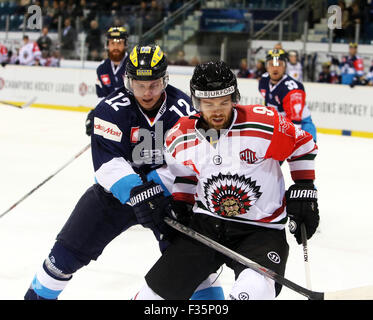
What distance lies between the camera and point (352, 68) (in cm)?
965

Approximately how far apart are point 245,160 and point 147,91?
1.75ft

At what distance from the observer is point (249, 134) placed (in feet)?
7.14

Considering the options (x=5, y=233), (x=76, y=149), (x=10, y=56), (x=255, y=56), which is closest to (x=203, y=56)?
(x=255, y=56)

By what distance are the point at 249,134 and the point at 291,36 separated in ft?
30.7

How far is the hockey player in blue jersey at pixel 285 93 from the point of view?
4.52 m

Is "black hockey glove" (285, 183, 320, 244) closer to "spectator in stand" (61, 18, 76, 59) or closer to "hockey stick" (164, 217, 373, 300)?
"hockey stick" (164, 217, 373, 300)

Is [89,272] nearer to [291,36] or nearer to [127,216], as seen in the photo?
[127,216]

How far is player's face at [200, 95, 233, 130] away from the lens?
2.16 meters

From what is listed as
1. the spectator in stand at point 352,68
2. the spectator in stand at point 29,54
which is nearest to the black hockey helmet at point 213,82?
the spectator in stand at point 352,68

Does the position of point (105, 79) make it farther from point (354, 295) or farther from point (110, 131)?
point (354, 295)

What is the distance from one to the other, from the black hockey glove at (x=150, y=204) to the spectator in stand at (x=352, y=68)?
24.9 feet

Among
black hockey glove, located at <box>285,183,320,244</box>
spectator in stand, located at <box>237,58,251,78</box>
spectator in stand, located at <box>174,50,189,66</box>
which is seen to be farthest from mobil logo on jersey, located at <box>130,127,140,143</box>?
spectator in stand, located at <box>174,50,189,66</box>

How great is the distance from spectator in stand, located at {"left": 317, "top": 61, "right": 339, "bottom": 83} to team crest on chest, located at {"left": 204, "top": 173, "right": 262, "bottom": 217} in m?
7.80

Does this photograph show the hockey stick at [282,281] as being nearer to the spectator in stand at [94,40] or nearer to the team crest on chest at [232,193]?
the team crest on chest at [232,193]
